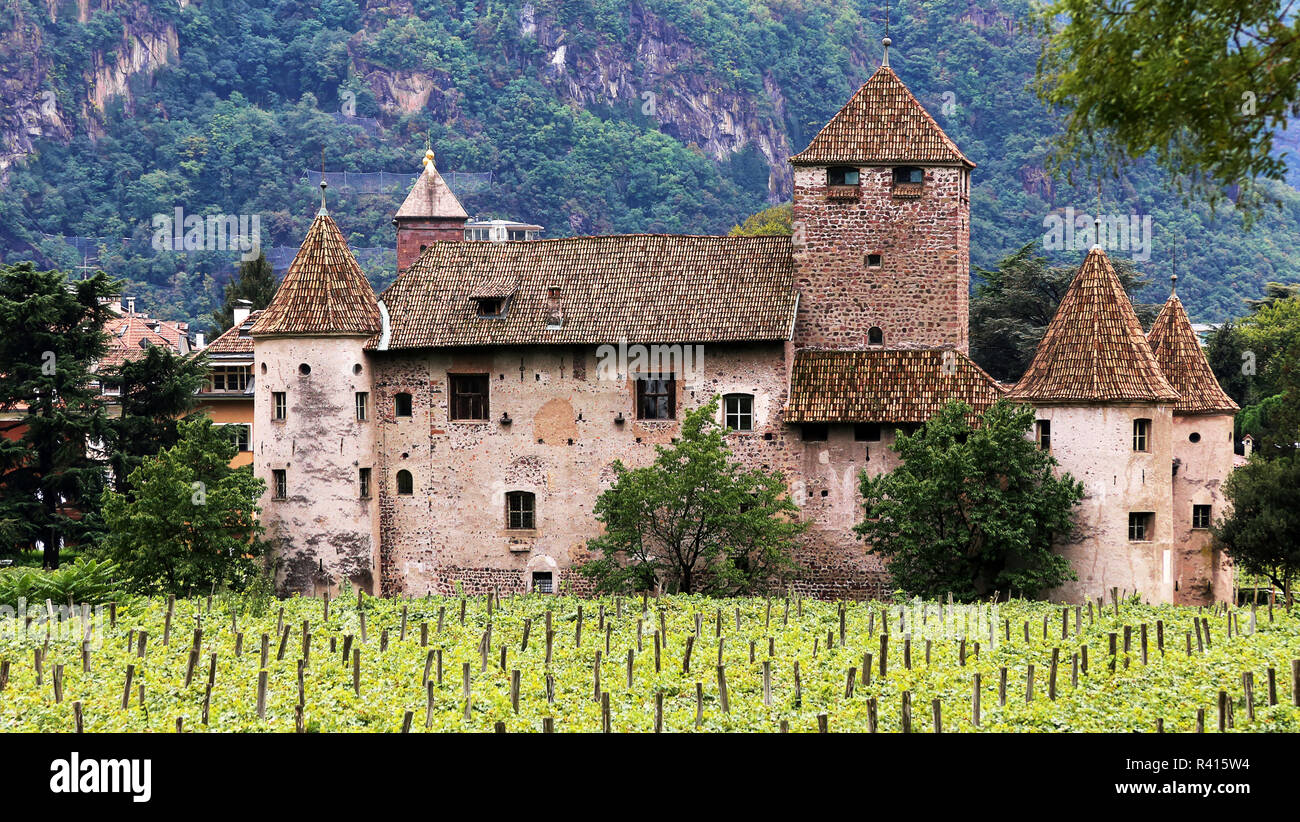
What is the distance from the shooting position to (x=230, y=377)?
68938 mm

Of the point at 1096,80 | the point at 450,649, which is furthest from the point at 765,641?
the point at 1096,80

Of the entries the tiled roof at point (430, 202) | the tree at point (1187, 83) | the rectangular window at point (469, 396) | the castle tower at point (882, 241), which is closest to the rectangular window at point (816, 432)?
the castle tower at point (882, 241)

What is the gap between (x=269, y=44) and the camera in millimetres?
159500

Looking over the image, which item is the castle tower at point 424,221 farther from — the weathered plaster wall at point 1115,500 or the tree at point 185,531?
the weathered plaster wall at point 1115,500

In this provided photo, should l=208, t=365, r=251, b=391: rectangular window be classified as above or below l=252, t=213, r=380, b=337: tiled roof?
below

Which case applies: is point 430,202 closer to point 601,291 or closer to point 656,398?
point 601,291

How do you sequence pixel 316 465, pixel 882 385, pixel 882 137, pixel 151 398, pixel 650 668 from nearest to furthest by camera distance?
pixel 650 668, pixel 882 385, pixel 316 465, pixel 882 137, pixel 151 398

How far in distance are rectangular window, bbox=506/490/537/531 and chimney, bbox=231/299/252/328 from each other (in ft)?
90.3

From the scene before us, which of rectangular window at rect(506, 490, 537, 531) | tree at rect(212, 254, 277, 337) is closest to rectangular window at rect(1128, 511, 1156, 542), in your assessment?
rectangular window at rect(506, 490, 537, 531)

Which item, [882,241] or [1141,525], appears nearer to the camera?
[1141,525]

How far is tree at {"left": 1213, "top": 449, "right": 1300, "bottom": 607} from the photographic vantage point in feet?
166

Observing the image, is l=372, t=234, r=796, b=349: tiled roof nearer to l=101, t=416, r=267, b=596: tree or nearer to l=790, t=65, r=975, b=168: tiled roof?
l=790, t=65, r=975, b=168: tiled roof

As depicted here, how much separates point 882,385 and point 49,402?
27.6 meters

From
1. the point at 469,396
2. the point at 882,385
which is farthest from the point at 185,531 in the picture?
the point at 882,385
